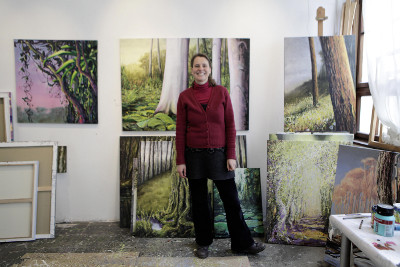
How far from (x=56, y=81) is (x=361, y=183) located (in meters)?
2.70

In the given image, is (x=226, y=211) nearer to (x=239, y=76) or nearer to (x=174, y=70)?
(x=239, y=76)

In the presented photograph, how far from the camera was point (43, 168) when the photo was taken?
2609 mm

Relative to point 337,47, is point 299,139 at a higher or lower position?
lower

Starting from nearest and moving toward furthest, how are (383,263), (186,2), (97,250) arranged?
(383,263)
(97,250)
(186,2)

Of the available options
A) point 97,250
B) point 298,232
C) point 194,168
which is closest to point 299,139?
point 298,232

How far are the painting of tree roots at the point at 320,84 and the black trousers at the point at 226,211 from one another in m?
0.84

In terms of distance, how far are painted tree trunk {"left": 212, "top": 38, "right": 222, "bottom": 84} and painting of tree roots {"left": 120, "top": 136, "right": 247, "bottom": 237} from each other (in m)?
0.62

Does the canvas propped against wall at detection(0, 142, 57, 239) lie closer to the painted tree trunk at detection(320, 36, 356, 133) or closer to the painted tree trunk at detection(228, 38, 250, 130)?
the painted tree trunk at detection(228, 38, 250, 130)

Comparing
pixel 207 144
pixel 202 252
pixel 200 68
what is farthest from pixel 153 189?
pixel 200 68

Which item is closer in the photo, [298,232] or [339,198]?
[339,198]

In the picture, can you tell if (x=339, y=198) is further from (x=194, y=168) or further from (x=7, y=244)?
(x=7, y=244)

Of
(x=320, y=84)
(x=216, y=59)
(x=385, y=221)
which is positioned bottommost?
(x=385, y=221)

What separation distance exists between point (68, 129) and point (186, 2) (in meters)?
1.64

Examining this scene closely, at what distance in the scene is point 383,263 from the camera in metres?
1.13
